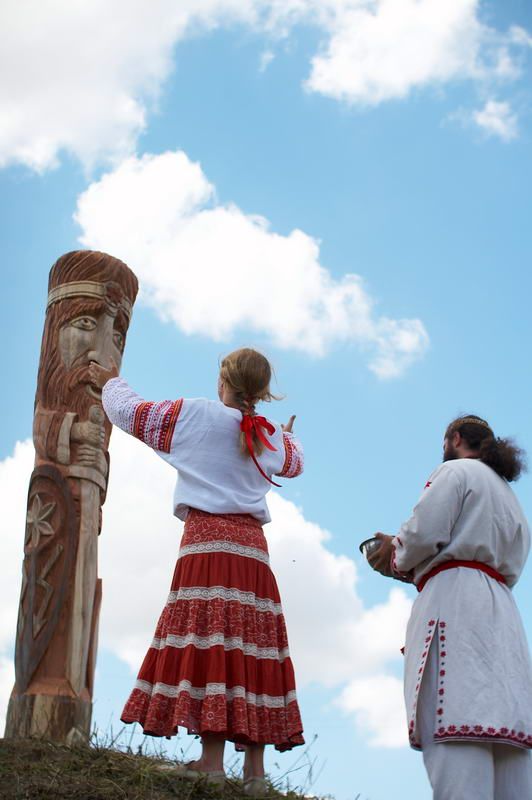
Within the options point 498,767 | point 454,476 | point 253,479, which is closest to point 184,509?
point 253,479

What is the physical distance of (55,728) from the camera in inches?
237

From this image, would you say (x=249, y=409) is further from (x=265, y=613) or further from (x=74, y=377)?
(x=74, y=377)

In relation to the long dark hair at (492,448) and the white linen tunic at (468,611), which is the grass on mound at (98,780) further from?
the long dark hair at (492,448)

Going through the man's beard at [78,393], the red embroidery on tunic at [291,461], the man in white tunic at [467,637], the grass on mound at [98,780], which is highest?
the man's beard at [78,393]

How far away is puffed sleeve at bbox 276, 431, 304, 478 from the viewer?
468 cm

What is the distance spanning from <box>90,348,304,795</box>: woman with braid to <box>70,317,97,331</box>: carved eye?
8.04 ft

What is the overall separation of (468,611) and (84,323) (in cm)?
425

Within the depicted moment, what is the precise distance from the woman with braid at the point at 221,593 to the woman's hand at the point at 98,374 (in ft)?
7.48

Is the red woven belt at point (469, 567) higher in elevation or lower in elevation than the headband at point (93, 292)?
lower

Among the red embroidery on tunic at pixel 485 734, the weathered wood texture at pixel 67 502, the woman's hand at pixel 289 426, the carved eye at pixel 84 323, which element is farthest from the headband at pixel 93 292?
the red embroidery on tunic at pixel 485 734

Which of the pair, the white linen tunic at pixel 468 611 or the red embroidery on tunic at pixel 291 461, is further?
the red embroidery on tunic at pixel 291 461

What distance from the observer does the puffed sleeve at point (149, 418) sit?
173 inches

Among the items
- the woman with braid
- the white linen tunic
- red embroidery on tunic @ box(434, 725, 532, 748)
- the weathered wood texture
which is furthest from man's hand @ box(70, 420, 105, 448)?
red embroidery on tunic @ box(434, 725, 532, 748)

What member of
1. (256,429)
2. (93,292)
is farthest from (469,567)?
(93,292)
